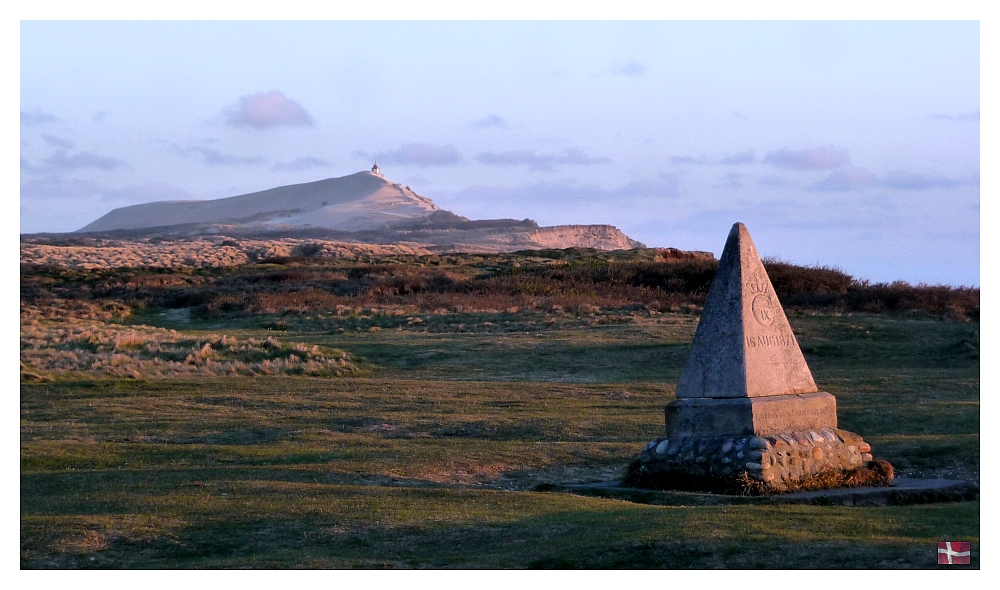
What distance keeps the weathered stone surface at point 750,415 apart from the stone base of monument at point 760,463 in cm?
8

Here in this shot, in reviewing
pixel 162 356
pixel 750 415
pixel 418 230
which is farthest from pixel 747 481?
pixel 418 230

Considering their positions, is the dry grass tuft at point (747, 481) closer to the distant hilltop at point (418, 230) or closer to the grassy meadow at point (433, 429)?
the grassy meadow at point (433, 429)

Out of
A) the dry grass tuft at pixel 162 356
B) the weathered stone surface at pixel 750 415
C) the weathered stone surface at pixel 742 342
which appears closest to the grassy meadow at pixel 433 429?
the dry grass tuft at pixel 162 356

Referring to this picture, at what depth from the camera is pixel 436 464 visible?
1423 centimetres

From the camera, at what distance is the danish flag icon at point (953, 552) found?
762 cm

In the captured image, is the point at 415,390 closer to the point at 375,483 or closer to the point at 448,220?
the point at 375,483

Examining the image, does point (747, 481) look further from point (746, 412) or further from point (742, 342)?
point (742, 342)

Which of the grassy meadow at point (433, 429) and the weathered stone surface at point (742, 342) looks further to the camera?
the weathered stone surface at point (742, 342)

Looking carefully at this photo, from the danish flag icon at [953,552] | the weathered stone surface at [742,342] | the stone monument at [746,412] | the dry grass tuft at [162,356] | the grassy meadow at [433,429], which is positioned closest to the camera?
the danish flag icon at [953,552]

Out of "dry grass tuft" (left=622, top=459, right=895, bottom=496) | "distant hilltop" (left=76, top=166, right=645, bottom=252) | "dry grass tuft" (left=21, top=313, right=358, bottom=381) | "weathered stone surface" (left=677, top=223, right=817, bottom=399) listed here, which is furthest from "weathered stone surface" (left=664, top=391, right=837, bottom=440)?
"distant hilltop" (left=76, top=166, right=645, bottom=252)

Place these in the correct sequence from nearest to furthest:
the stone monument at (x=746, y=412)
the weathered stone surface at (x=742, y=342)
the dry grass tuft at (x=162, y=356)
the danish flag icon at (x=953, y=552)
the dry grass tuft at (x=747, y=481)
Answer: the danish flag icon at (x=953, y=552), the dry grass tuft at (x=747, y=481), the stone monument at (x=746, y=412), the weathered stone surface at (x=742, y=342), the dry grass tuft at (x=162, y=356)

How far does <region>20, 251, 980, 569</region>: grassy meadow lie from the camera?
8.83 metres

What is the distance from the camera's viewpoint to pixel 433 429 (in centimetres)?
1786

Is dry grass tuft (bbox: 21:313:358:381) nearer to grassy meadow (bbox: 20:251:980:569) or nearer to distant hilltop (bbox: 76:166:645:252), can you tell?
grassy meadow (bbox: 20:251:980:569)
